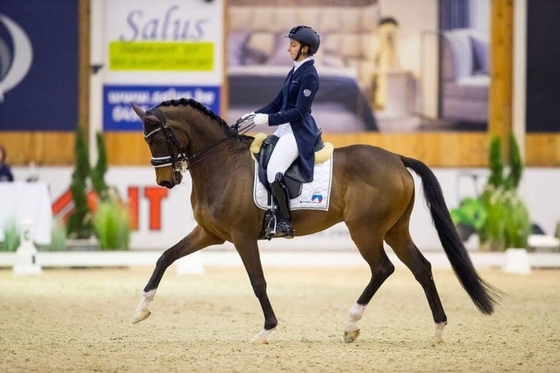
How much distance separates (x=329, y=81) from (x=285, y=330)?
7.59m

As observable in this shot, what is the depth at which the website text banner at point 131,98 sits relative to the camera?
14391 mm

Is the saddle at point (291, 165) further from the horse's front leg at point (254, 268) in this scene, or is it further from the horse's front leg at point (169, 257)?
the horse's front leg at point (169, 257)

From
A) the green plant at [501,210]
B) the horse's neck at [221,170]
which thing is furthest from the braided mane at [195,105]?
the green plant at [501,210]

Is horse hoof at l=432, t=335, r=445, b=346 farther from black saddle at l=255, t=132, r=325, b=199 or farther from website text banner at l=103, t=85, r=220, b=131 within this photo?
website text banner at l=103, t=85, r=220, b=131

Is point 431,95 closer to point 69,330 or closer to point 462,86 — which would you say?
point 462,86

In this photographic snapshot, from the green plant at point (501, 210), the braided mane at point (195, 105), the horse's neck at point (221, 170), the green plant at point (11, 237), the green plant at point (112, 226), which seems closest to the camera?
the horse's neck at point (221, 170)

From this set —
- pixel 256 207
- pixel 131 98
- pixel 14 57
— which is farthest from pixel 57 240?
pixel 256 207

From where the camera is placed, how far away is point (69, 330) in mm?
7125

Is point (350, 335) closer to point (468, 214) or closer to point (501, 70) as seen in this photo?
point (468, 214)

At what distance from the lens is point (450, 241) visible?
7.01 meters

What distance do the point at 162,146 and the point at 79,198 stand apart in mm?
7375

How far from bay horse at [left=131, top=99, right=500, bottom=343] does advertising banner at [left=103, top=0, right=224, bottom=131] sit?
752 cm

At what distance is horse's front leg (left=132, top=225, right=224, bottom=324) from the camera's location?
6746 mm

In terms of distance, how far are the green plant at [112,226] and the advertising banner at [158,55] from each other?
202 centimetres
